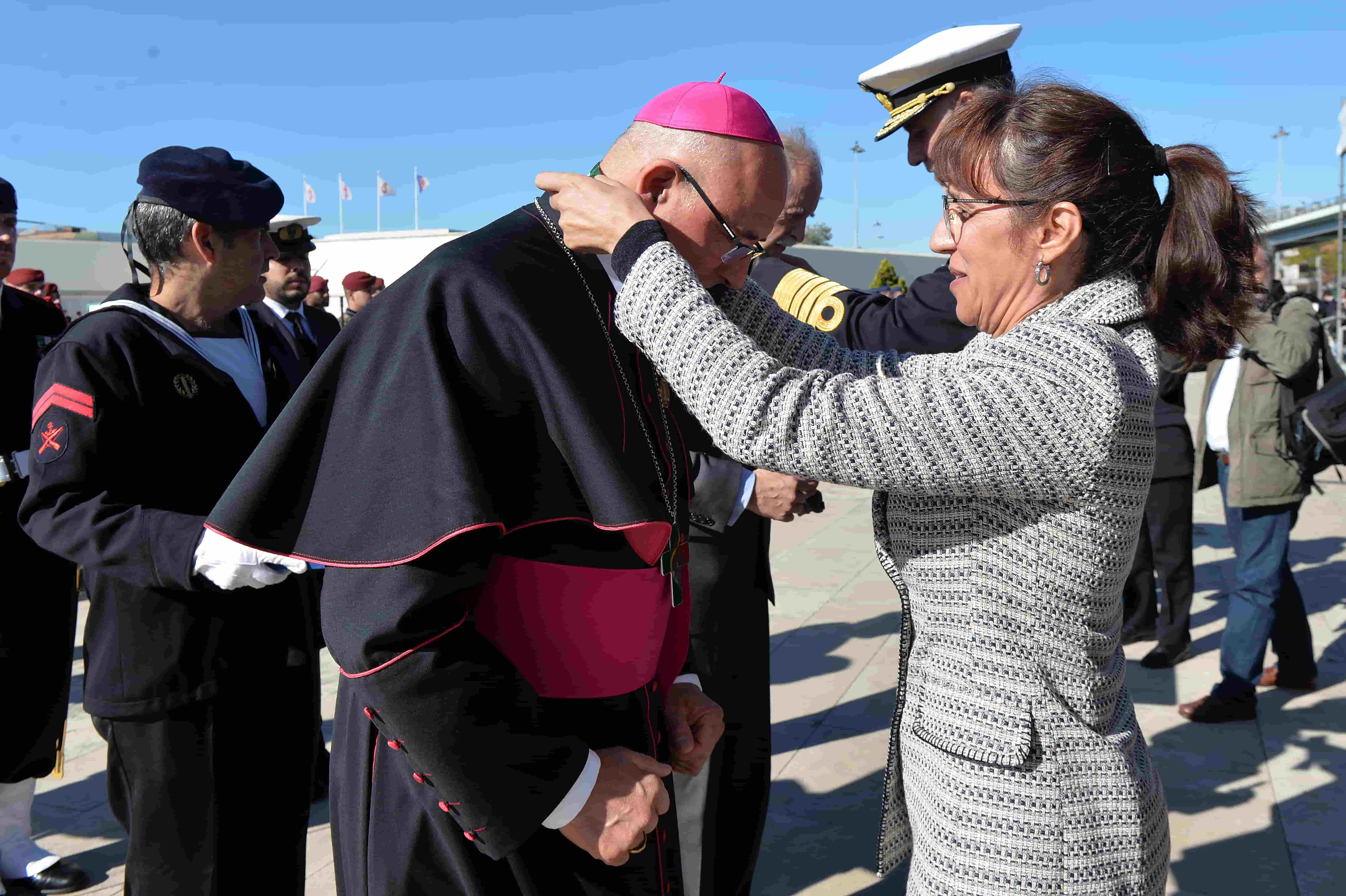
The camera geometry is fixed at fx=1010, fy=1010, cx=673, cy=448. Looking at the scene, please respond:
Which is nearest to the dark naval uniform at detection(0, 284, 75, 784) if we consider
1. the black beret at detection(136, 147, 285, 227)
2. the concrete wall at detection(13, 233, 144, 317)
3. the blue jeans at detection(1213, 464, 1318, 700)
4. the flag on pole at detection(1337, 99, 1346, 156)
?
the black beret at detection(136, 147, 285, 227)

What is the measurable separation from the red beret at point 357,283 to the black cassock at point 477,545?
27.8 ft

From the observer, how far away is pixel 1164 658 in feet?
18.2

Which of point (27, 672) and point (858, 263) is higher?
point (858, 263)

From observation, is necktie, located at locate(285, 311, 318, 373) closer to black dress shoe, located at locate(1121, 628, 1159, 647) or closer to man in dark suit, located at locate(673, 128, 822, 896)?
man in dark suit, located at locate(673, 128, 822, 896)

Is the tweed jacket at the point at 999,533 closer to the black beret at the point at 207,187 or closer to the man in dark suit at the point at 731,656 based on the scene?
the man in dark suit at the point at 731,656

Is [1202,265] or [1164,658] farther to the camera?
[1164,658]

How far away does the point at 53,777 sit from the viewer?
14.5ft

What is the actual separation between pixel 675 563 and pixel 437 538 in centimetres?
54

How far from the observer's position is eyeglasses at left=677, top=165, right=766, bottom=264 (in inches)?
64.6

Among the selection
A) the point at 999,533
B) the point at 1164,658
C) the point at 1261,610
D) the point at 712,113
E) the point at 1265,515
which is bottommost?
the point at 1164,658

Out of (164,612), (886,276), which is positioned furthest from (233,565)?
(886,276)

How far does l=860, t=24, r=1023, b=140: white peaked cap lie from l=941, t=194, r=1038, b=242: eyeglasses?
40.9 inches

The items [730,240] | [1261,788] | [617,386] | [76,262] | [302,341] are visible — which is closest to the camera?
[617,386]

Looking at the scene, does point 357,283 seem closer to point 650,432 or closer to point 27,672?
point 27,672
